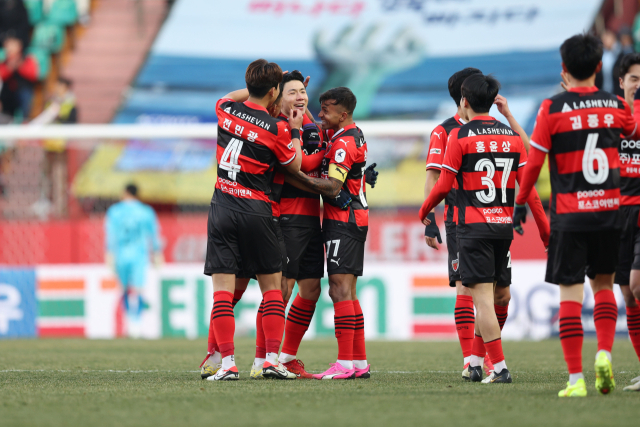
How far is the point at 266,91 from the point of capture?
5.40 m

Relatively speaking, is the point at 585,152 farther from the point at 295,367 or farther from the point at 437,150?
the point at 295,367

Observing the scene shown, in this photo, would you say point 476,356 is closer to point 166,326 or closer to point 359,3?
point 166,326

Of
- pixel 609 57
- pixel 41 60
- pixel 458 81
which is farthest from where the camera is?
pixel 41 60

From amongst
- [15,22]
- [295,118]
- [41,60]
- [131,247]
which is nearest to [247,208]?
[295,118]

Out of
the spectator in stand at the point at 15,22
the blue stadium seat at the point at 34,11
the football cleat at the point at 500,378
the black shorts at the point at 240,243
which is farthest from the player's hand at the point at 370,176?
the blue stadium seat at the point at 34,11

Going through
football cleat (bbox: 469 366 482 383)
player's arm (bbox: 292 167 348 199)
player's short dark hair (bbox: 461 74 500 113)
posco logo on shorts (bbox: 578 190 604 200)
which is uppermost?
player's short dark hair (bbox: 461 74 500 113)

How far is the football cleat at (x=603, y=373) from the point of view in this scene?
13.8ft

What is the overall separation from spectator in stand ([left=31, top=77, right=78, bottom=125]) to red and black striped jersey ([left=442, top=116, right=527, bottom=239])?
13726 mm

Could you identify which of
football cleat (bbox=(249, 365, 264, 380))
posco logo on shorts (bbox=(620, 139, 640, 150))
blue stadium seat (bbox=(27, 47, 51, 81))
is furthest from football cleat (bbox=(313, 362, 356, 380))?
blue stadium seat (bbox=(27, 47, 51, 81))

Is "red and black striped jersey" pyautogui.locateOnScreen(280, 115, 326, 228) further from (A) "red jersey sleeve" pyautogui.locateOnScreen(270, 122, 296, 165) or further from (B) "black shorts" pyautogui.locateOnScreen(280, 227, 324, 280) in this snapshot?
(A) "red jersey sleeve" pyautogui.locateOnScreen(270, 122, 296, 165)

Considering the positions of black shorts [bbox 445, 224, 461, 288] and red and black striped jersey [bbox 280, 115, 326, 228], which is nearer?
red and black striped jersey [bbox 280, 115, 326, 228]

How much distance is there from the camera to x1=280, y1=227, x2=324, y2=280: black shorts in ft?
18.8

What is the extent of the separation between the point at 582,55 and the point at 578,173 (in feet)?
Result: 2.13

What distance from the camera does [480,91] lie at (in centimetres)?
523
